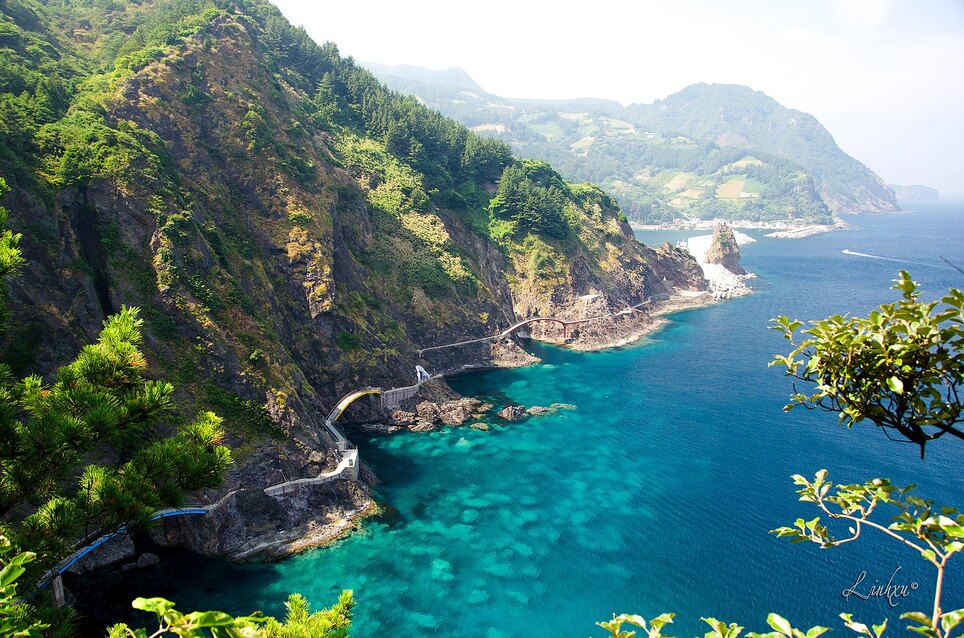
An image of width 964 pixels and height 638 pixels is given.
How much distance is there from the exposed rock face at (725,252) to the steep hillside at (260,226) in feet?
162

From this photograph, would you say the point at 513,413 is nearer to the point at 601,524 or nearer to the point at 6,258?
the point at 601,524

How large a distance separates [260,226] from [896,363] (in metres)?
83.8

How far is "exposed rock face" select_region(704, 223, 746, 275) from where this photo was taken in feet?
596

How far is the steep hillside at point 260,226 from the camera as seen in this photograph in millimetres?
55531

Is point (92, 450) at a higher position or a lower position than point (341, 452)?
higher

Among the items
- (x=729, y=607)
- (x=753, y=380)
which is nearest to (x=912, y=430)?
(x=729, y=607)

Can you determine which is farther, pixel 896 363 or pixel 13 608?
pixel 13 608

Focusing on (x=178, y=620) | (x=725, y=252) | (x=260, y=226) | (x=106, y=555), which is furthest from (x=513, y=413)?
(x=725, y=252)

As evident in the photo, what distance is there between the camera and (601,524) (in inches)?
2260

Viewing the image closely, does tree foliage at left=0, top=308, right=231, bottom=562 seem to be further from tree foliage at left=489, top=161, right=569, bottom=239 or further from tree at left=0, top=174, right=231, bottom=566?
tree foliage at left=489, top=161, right=569, bottom=239

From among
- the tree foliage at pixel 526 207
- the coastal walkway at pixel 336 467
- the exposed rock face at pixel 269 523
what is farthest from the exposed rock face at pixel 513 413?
the tree foliage at pixel 526 207

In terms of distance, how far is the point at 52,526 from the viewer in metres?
13.5

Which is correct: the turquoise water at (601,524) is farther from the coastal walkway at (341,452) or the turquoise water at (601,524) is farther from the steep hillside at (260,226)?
the steep hillside at (260,226)

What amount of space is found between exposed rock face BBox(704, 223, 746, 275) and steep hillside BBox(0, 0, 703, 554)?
49.3 meters
